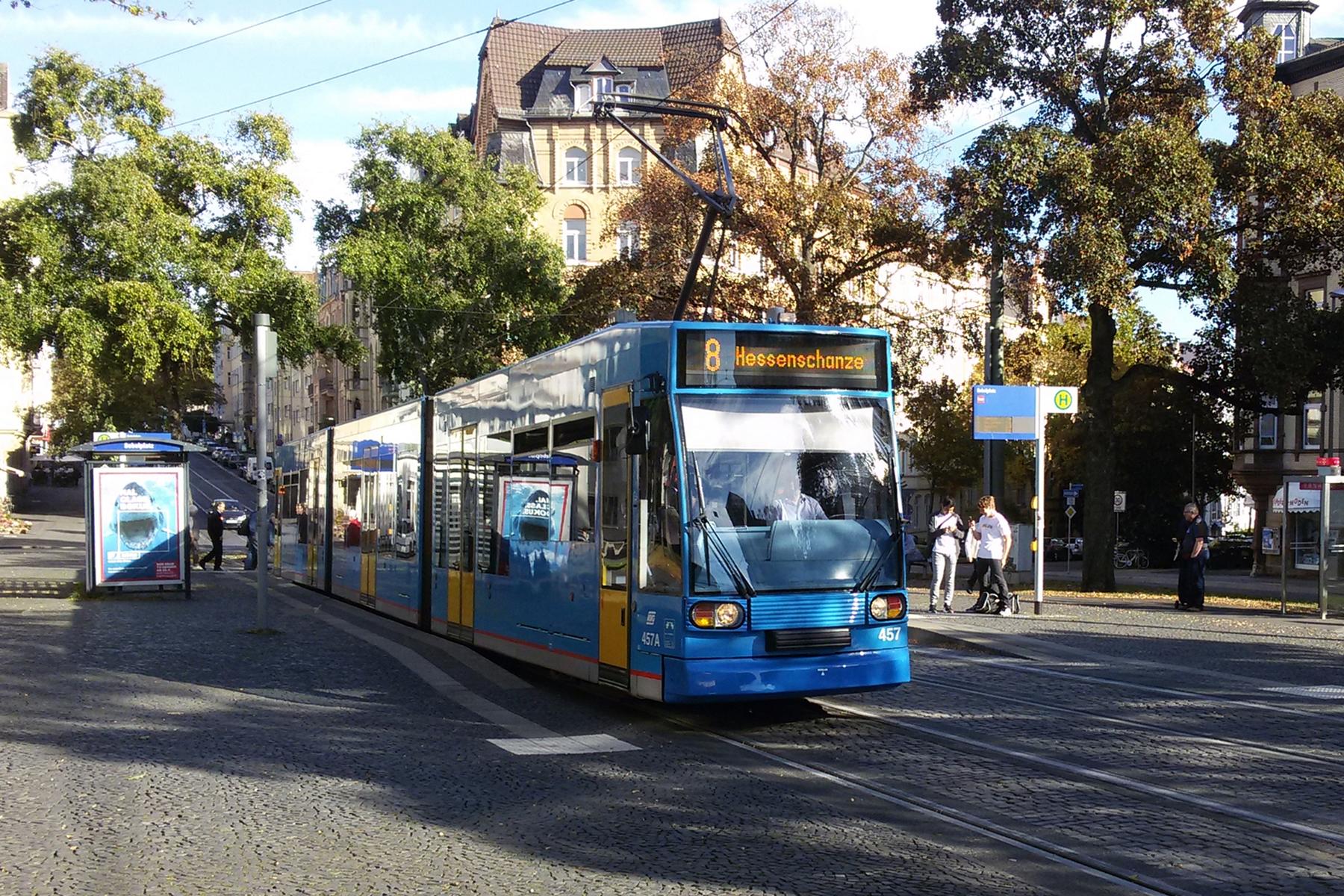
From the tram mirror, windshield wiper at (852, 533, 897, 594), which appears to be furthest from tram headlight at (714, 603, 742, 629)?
the tram mirror

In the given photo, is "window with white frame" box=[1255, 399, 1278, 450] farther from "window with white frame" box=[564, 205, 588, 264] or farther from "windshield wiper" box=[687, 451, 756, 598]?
"windshield wiper" box=[687, 451, 756, 598]

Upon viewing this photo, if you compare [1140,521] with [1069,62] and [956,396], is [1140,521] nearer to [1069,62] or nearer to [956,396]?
[956,396]

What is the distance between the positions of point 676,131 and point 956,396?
8.78 m

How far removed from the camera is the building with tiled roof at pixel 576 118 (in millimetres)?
64938

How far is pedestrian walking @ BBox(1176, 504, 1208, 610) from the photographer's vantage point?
82.5ft

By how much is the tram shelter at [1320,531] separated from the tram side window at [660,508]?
616 inches

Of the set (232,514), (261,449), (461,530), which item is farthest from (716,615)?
(232,514)

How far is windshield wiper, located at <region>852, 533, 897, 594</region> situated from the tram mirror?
5.82ft

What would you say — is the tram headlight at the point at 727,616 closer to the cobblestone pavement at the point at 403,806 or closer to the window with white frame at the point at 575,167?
the cobblestone pavement at the point at 403,806

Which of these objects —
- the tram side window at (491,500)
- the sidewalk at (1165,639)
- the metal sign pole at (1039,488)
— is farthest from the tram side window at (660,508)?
the metal sign pole at (1039,488)

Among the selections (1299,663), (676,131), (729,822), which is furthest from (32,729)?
(676,131)

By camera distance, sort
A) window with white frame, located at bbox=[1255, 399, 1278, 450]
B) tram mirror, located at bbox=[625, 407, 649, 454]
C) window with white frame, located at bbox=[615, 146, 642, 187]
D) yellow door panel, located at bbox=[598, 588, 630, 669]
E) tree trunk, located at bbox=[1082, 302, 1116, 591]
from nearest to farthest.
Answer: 1. tram mirror, located at bbox=[625, 407, 649, 454]
2. yellow door panel, located at bbox=[598, 588, 630, 669]
3. tree trunk, located at bbox=[1082, 302, 1116, 591]
4. window with white frame, located at bbox=[1255, 399, 1278, 450]
5. window with white frame, located at bbox=[615, 146, 642, 187]

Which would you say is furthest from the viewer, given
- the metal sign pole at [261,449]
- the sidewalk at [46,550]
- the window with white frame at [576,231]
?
the window with white frame at [576,231]

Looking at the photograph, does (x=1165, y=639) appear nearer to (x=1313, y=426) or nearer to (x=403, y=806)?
(x=403, y=806)
